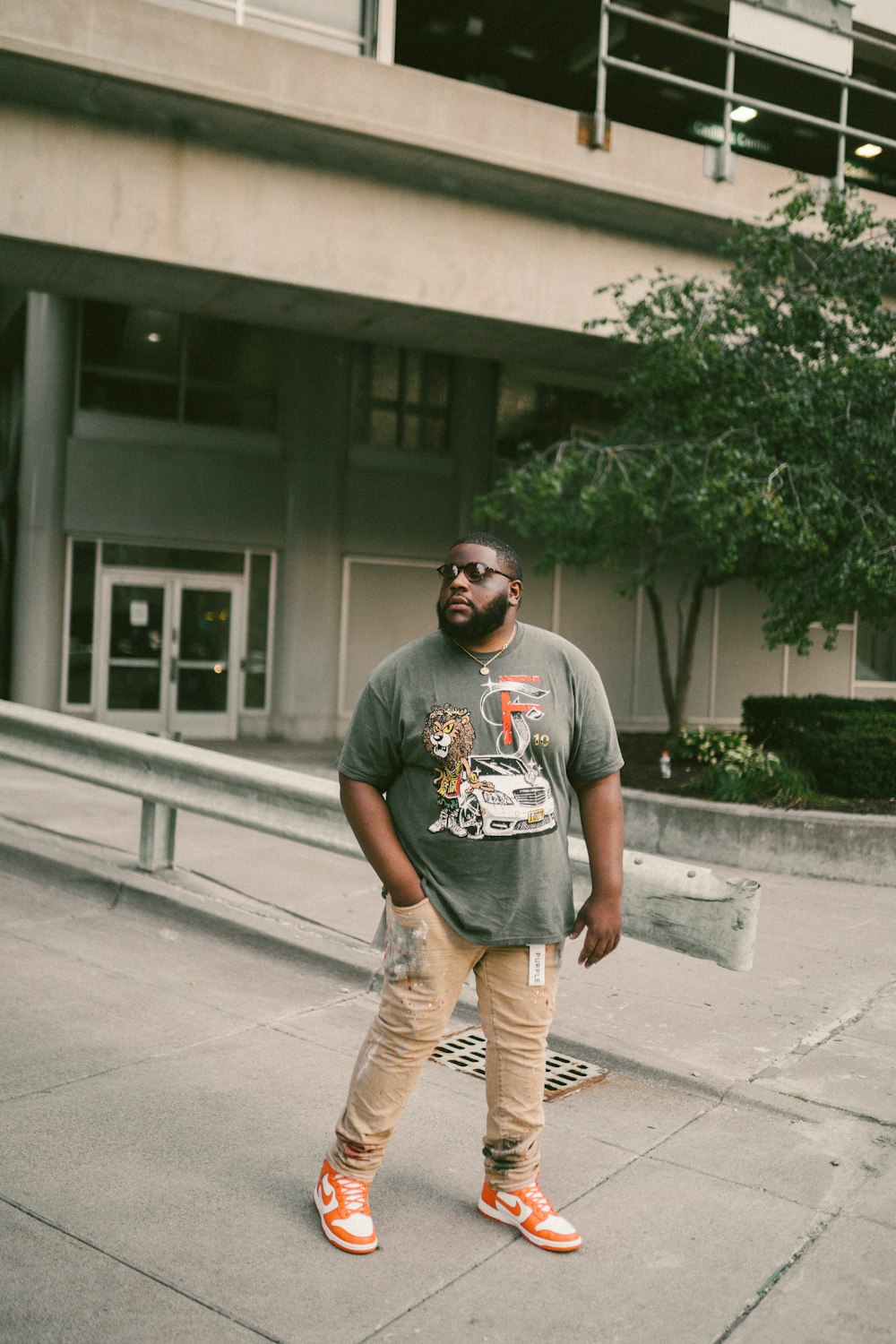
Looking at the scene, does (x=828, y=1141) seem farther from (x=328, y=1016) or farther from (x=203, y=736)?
(x=203, y=736)

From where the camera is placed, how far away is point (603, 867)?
3225 mm

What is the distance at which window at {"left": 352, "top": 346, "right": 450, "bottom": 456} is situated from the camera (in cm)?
1688

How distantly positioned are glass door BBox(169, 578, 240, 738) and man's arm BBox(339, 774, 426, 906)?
1312 cm

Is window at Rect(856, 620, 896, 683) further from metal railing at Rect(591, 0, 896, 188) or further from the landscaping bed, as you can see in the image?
the landscaping bed

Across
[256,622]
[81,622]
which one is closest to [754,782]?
[256,622]

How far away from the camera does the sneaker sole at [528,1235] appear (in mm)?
3133

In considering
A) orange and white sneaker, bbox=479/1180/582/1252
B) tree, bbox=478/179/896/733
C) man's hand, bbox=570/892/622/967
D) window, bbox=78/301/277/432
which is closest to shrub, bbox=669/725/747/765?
tree, bbox=478/179/896/733

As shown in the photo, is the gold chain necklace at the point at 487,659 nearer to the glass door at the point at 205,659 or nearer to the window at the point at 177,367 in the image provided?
the glass door at the point at 205,659

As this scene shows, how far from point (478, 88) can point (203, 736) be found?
887cm

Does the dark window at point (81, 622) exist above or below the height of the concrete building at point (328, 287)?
below

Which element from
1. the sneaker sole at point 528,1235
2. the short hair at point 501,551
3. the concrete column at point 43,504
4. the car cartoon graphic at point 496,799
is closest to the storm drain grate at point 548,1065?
the sneaker sole at point 528,1235

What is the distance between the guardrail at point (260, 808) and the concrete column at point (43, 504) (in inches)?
314

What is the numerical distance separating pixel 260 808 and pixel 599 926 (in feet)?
10.5

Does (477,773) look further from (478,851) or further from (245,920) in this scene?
(245,920)
